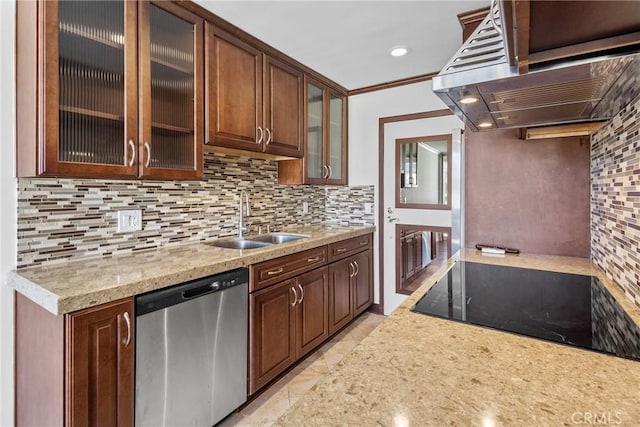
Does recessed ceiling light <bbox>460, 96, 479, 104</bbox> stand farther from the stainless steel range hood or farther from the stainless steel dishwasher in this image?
the stainless steel dishwasher

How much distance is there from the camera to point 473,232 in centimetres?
225

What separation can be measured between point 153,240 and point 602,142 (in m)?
2.45

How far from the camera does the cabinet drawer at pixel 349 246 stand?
8.61 feet

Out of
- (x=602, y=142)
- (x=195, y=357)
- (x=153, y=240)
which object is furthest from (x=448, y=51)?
(x=195, y=357)

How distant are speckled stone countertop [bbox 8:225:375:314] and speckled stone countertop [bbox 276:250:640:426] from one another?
97 cm

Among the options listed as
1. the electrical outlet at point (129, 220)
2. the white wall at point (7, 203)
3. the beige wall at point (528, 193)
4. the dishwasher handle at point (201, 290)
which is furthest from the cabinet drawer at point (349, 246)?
the white wall at point (7, 203)

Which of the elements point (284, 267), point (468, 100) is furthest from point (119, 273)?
point (468, 100)

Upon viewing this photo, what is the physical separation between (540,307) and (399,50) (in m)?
1.99

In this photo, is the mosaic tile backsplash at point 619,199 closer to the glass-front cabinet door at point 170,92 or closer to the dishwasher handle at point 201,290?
the dishwasher handle at point 201,290

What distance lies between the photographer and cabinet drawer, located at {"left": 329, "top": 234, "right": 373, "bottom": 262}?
2625mm

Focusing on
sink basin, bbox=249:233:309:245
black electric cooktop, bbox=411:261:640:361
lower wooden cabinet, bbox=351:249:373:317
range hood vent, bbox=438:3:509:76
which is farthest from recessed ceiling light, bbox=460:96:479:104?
lower wooden cabinet, bbox=351:249:373:317

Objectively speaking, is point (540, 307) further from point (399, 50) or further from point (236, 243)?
point (399, 50)

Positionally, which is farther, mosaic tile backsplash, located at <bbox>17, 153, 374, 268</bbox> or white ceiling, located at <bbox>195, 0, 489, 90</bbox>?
white ceiling, located at <bbox>195, 0, 489, 90</bbox>

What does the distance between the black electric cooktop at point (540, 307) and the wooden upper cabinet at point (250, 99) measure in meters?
1.48
